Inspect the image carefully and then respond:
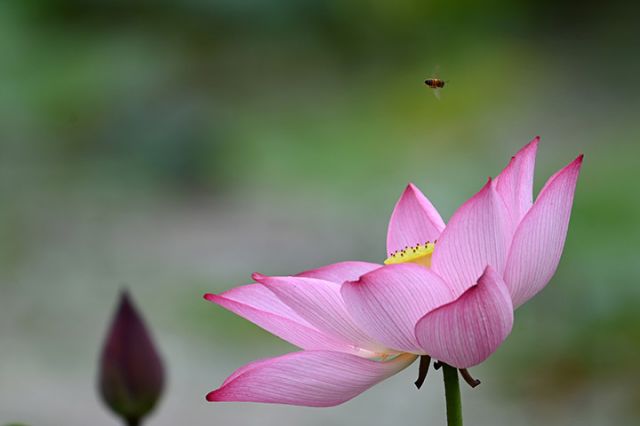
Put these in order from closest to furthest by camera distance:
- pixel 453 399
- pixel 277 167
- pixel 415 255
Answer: pixel 453 399
pixel 415 255
pixel 277 167

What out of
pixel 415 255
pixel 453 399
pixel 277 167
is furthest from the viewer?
pixel 277 167

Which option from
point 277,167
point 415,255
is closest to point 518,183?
point 415,255

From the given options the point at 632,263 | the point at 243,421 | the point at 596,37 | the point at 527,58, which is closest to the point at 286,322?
the point at 632,263

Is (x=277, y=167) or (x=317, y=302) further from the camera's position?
(x=277, y=167)

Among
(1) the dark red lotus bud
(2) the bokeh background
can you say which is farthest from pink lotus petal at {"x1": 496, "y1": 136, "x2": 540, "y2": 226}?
(2) the bokeh background

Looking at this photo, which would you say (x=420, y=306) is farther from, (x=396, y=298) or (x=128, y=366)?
(x=128, y=366)

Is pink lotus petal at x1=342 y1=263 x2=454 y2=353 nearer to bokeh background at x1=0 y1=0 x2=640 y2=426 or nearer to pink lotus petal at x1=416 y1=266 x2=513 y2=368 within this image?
pink lotus petal at x1=416 y1=266 x2=513 y2=368

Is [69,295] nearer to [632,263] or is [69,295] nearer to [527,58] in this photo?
[632,263]
